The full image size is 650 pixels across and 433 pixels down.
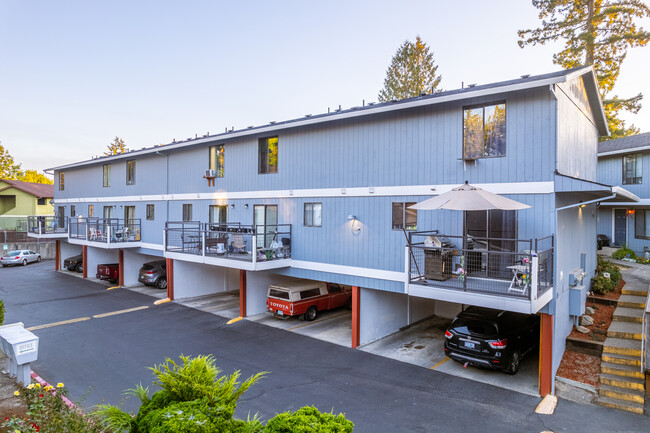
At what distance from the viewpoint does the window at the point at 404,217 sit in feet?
38.1

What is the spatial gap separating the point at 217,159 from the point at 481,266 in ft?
44.7

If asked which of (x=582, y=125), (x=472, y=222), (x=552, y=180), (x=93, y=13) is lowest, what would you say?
(x=472, y=222)

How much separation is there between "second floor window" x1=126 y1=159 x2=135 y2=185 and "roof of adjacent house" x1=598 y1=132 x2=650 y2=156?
29.8 meters

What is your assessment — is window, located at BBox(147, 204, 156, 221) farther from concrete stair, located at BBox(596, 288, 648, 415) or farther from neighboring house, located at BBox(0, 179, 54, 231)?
neighboring house, located at BBox(0, 179, 54, 231)

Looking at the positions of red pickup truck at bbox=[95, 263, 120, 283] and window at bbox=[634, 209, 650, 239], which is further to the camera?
red pickup truck at bbox=[95, 263, 120, 283]

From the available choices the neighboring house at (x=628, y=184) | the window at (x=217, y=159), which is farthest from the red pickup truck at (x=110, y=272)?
the neighboring house at (x=628, y=184)

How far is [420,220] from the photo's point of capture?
1148 cm

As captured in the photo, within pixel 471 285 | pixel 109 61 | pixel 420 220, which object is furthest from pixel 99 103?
pixel 471 285

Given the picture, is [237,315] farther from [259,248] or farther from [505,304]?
[505,304]

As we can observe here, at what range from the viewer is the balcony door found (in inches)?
609

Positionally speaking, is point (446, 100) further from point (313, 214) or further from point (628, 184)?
point (628, 184)

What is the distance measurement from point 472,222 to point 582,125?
6.58 m

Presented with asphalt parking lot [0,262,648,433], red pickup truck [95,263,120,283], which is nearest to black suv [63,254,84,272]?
red pickup truck [95,263,120,283]

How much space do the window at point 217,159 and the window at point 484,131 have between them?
11992mm
